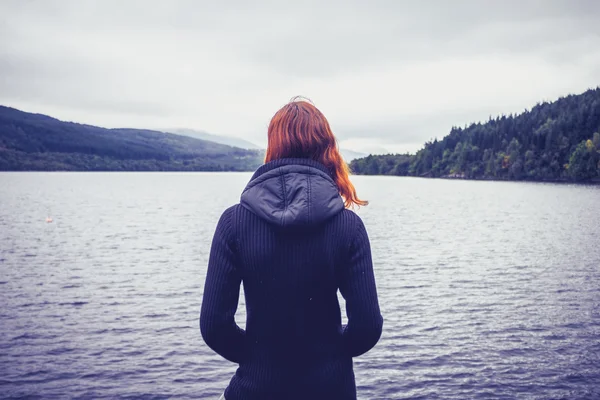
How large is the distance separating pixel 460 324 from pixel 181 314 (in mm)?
11227

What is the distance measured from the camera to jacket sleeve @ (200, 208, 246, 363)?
325 centimetres

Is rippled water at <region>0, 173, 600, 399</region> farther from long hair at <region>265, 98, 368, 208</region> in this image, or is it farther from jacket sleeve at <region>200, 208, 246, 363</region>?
long hair at <region>265, 98, 368, 208</region>

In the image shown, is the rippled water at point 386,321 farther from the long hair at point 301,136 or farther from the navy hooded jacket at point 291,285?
the long hair at point 301,136

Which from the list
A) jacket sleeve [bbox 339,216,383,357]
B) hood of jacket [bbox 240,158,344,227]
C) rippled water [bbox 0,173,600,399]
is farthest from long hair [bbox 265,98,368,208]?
rippled water [bbox 0,173,600,399]

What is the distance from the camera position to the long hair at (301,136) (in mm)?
3379

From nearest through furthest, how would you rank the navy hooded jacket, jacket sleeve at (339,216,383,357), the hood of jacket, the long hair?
the hood of jacket → the navy hooded jacket → jacket sleeve at (339,216,383,357) → the long hair

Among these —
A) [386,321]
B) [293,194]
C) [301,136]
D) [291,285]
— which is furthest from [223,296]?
[386,321]

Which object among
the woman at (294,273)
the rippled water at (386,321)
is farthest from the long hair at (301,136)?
the rippled water at (386,321)

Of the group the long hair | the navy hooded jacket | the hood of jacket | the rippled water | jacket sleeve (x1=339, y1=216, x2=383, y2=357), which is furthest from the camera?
the rippled water

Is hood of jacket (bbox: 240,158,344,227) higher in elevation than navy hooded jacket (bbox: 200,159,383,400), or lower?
higher

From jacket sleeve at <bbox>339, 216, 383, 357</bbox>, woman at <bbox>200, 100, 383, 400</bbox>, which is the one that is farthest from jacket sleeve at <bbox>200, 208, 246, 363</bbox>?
jacket sleeve at <bbox>339, 216, 383, 357</bbox>

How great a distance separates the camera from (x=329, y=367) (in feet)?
11.3

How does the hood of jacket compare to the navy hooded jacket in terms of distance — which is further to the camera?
the navy hooded jacket

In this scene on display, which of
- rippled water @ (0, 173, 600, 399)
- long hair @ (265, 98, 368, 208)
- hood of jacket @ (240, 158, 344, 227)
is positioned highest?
long hair @ (265, 98, 368, 208)
